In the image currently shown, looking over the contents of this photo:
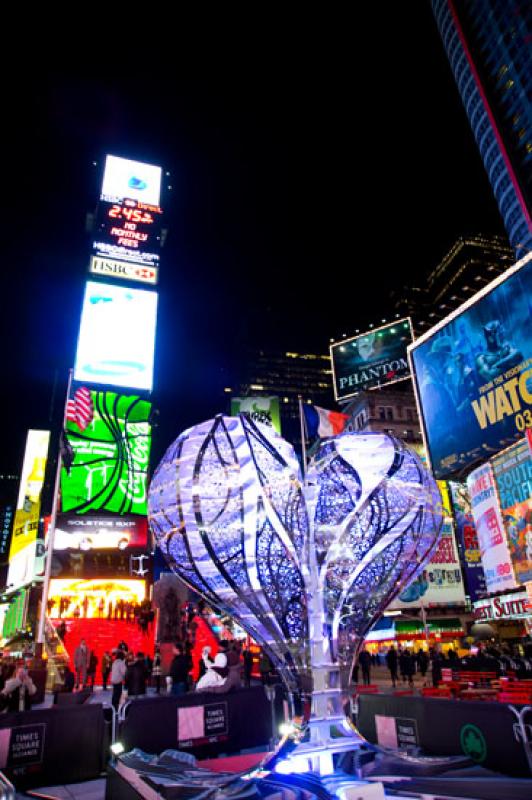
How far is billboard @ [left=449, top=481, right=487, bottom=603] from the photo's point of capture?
3525cm

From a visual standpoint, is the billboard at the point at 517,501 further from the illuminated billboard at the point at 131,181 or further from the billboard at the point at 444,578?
the illuminated billboard at the point at 131,181

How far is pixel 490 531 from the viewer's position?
2500cm

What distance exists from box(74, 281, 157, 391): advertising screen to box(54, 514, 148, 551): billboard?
9522 mm

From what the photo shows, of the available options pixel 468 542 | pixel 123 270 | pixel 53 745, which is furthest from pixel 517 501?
pixel 123 270

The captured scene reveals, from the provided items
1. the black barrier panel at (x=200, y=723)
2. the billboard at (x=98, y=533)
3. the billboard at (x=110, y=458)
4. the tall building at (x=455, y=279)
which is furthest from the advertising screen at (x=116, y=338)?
the tall building at (x=455, y=279)

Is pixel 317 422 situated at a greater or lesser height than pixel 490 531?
greater

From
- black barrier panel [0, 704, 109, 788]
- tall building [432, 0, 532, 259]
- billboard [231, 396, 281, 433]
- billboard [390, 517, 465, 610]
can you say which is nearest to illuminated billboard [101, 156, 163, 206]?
billboard [231, 396, 281, 433]

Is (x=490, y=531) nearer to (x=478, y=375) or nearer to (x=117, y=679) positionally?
(x=478, y=375)

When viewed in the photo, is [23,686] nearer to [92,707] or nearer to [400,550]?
[92,707]

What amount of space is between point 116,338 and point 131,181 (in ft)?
52.1

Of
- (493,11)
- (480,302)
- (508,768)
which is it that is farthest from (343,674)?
(493,11)

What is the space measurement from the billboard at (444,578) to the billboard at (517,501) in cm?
1666

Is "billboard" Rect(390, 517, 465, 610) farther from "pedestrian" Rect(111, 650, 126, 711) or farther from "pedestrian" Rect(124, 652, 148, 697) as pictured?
"pedestrian" Rect(111, 650, 126, 711)

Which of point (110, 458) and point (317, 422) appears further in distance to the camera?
point (110, 458)
